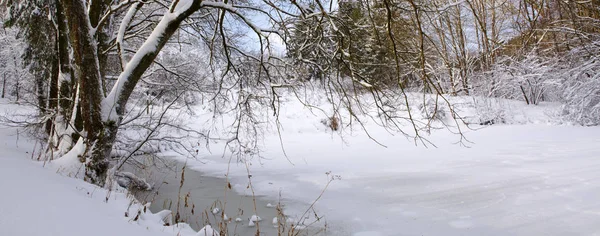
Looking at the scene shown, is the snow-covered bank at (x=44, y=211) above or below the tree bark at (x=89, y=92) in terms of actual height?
below

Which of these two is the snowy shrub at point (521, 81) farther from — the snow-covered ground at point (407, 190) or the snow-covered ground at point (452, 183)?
the snow-covered ground at point (407, 190)

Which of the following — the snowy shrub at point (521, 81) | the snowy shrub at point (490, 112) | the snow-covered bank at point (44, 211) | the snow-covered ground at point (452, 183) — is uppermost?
the snowy shrub at point (521, 81)

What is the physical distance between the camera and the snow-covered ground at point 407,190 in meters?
1.93

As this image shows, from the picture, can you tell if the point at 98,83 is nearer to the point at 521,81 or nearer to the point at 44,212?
the point at 44,212

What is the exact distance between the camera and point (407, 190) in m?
5.18

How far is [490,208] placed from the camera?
4062 millimetres

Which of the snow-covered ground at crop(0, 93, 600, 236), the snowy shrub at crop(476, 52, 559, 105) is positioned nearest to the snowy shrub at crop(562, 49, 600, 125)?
the snow-covered ground at crop(0, 93, 600, 236)

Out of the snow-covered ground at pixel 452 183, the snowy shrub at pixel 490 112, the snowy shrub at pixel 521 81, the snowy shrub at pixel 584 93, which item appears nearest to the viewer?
the snow-covered ground at pixel 452 183

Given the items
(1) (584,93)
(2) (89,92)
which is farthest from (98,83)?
(1) (584,93)

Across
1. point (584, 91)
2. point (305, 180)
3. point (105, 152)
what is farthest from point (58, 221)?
point (584, 91)

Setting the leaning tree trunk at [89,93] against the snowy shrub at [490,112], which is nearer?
the leaning tree trunk at [89,93]

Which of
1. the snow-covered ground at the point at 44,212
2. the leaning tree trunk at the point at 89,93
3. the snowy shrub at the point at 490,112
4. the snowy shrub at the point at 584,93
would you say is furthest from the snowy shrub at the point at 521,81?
the snow-covered ground at the point at 44,212

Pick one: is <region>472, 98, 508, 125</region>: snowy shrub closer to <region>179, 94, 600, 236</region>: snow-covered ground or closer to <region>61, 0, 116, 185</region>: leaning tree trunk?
<region>179, 94, 600, 236</region>: snow-covered ground

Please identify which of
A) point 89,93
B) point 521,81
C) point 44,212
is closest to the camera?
point 44,212
